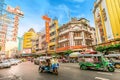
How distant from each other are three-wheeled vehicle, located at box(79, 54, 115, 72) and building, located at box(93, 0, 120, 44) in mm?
10116

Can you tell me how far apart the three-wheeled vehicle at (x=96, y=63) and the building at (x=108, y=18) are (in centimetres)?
1012

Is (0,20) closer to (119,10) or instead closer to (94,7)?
(94,7)

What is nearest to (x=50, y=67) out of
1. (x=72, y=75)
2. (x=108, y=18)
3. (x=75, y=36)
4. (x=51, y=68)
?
(x=51, y=68)

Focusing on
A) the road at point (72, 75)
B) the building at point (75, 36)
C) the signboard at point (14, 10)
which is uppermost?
the signboard at point (14, 10)

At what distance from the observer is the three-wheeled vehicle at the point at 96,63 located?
531 inches

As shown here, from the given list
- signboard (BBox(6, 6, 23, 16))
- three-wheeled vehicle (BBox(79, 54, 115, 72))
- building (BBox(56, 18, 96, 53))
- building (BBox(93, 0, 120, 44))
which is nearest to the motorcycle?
three-wheeled vehicle (BBox(79, 54, 115, 72))

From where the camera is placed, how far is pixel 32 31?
104062mm

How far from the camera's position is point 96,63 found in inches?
571

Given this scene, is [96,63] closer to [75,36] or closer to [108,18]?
[108,18]

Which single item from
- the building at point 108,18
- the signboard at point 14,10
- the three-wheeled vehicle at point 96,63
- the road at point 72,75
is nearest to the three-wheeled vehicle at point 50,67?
the road at point 72,75

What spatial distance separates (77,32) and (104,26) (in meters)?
12.5

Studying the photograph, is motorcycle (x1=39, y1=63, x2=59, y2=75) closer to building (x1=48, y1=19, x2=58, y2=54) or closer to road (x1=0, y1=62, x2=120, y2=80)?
road (x1=0, y1=62, x2=120, y2=80)

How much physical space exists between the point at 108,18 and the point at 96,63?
14.1 meters

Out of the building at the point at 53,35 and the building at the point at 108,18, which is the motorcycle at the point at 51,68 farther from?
the building at the point at 53,35
